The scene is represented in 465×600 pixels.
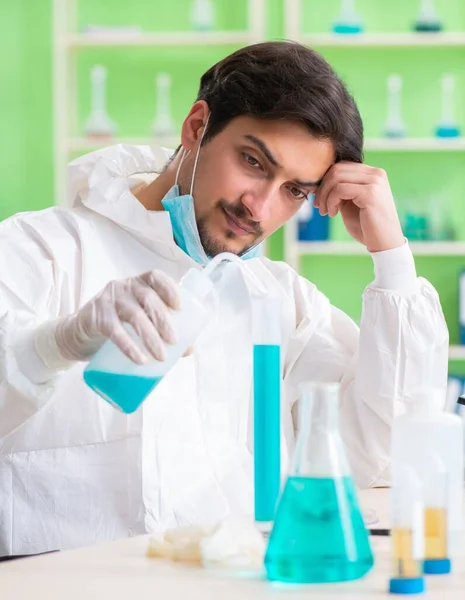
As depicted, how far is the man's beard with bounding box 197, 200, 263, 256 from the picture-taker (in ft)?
→ 5.27

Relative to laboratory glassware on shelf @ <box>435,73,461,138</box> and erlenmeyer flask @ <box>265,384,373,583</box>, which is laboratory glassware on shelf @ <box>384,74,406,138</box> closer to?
laboratory glassware on shelf @ <box>435,73,461,138</box>

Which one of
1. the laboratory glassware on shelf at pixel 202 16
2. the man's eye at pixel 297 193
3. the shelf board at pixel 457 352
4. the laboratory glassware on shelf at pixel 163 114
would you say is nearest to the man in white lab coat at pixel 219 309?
the man's eye at pixel 297 193

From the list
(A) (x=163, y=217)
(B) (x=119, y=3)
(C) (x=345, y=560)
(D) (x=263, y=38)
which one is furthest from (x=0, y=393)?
(B) (x=119, y=3)

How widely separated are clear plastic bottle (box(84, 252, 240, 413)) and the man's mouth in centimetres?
A: 60

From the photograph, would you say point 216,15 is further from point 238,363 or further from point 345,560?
point 345,560

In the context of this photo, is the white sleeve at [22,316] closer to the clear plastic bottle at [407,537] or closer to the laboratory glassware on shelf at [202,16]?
the clear plastic bottle at [407,537]

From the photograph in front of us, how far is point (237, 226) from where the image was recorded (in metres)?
1.62

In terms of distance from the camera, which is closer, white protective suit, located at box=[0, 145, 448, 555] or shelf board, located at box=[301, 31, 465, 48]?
white protective suit, located at box=[0, 145, 448, 555]

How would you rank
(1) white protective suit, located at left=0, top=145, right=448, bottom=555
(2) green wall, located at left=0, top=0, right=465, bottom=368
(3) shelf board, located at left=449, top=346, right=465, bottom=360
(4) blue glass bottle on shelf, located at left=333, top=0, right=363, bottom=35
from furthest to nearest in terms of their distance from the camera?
(2) green wall, located at left=0, top=0, right=465, bottom=368 < (4) blue glass bottle on shelf, located at left=333, top=0, right=363, bottom=35 < (3) shelf board, located at left=449, top=346, right=465, bottom=360 < (1) white protective suit, located at left=0, top=145, right=448, bottom=555

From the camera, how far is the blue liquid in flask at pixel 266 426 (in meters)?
1.01

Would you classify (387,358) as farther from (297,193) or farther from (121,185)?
(121,185)

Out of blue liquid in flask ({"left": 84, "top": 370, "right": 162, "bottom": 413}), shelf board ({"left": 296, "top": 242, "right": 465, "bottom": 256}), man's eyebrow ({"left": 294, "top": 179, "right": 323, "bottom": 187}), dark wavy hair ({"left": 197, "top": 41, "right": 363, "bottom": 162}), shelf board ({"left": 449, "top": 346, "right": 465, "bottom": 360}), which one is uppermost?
dark wavy hair ({"left": 197, "top": 41, "right": 363, "bottom": 162})

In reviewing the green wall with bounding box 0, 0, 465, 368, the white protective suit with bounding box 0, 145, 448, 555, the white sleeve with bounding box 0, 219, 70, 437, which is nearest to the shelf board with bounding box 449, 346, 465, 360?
the green wall with bounding box 0, 0, 465, 368

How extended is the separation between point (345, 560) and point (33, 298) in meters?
0.78
